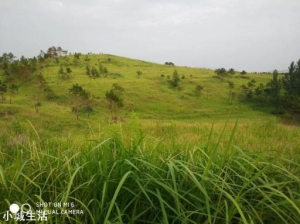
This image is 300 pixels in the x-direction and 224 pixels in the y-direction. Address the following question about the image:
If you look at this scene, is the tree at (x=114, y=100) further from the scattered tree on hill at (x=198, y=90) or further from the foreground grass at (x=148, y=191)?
the foreground grass at (x=148, y=191)

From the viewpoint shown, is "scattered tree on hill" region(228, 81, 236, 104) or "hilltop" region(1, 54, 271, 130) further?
"scattered tree on hill" region(228, 81, 236, 104)

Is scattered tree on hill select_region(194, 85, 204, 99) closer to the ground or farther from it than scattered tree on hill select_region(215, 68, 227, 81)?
closer to the ground

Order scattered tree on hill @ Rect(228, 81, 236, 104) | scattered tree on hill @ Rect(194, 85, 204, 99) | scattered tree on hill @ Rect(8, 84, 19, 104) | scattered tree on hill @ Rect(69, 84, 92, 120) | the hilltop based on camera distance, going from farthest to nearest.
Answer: scattered tree on hill @ Rect(194, 85, 204, 99)
scattered tree on hill @ Rect(228, 81, 236, 104)
scattered tree on hill @ Rect(8, 84, 19, 104)
the hilltop
scattered tree on hill @ Rect(69, 84, 92, 120)

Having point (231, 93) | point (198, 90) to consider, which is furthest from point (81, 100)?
point (231, 93)

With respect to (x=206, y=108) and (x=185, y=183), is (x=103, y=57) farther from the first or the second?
(x=185, y=183)

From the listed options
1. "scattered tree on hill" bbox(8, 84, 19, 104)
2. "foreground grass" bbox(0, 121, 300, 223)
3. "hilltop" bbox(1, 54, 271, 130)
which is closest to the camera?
"foreground grass" bbox(0, 121, 300, 223)

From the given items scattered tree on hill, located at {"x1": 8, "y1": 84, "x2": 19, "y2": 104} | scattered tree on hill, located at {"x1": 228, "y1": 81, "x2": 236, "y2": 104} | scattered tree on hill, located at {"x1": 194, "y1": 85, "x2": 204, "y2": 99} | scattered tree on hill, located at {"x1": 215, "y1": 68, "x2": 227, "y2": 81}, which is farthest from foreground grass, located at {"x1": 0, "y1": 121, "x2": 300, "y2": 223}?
scattered tree on hill, located at {"x1": 215, "y1": 68, "x2": 227, "y2": 81}

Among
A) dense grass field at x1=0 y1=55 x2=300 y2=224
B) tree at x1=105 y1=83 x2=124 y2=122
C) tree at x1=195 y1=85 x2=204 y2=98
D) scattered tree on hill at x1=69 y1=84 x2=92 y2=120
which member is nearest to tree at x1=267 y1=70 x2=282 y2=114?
tree at x1=195 y1=85 x2=204 y2=98

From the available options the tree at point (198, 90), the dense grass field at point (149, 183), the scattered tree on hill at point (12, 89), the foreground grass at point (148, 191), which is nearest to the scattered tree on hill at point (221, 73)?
the tree at point (198, 90)

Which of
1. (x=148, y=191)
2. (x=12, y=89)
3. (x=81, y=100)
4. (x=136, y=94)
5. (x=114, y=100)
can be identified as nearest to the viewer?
(x=148, y=191)

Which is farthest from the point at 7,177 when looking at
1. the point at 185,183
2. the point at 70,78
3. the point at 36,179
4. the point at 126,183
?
the point at 70,78

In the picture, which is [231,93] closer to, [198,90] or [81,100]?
[198,90]

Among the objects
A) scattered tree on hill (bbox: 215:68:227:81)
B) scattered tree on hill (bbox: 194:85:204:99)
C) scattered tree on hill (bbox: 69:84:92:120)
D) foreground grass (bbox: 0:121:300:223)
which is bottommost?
scattered tree on hill (bbox: 69:84:92:120)

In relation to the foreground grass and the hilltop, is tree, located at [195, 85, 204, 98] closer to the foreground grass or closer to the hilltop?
the hilltop
